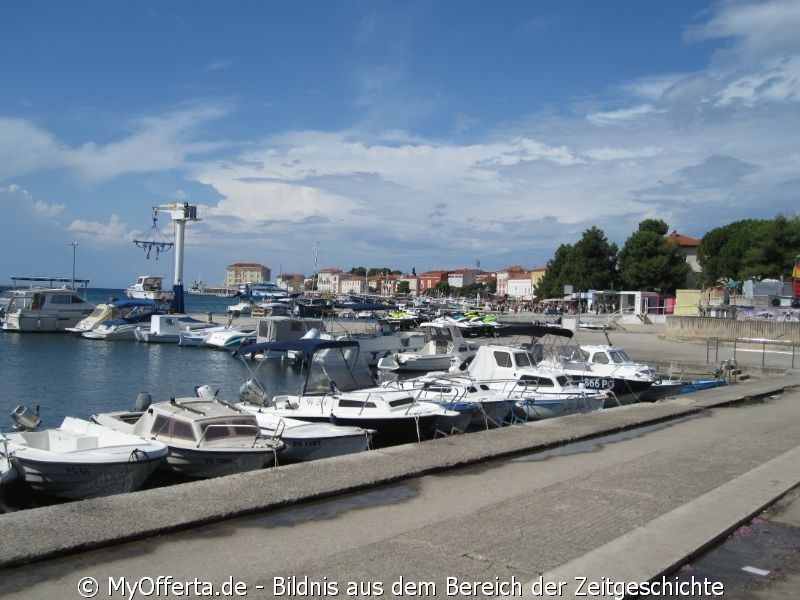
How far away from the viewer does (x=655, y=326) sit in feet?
237

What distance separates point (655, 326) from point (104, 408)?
56340 millimetres

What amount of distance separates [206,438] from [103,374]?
93.1 ft

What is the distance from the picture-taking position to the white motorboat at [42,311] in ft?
213

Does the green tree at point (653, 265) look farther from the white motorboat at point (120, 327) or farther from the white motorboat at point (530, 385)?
the white motorboat at point (530, 385)

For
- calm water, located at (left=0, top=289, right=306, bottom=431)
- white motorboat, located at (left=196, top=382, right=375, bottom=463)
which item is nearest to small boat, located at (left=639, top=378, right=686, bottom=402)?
white motorboat, located at (left=196, top=382, right=375, bottom=463)

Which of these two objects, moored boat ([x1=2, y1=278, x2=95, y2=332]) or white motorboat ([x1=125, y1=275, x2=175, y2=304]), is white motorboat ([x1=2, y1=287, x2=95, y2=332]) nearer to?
moored boat ([x1=2, y1=278, x2=95, y2=332])

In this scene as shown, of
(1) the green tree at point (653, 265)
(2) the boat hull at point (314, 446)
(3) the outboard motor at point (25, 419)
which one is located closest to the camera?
(2) the boat hull at point (314, 446)

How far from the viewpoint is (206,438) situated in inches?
581

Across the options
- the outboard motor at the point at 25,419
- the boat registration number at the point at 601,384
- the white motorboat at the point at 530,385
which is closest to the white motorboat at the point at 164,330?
the white motorboat at the point at 530,385

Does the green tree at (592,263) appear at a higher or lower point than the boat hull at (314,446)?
higher

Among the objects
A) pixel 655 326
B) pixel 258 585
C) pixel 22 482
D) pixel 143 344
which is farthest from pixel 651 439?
pixel 655 326

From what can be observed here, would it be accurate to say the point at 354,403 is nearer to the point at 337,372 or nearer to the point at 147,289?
the point at 337,372

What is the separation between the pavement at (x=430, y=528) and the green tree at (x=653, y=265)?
9291 centimetres

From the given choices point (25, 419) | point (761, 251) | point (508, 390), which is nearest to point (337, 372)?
point (508, 390)
